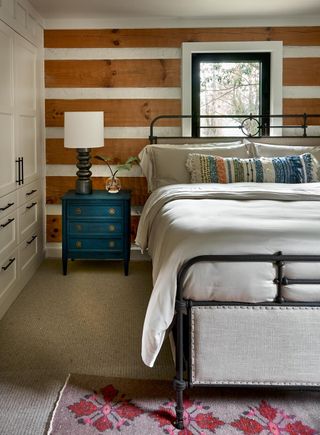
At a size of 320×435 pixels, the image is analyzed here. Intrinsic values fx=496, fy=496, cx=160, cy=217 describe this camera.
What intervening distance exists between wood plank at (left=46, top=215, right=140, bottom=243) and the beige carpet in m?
0.52

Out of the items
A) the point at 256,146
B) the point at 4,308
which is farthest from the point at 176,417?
the point at 256,146

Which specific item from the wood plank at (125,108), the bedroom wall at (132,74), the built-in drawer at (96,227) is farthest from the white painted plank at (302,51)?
the built-in drawer at (96,227)

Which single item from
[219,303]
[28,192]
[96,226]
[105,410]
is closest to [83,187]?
[96,226]

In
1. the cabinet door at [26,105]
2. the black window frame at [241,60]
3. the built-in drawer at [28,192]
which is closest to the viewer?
the cabinet door at [26,105]

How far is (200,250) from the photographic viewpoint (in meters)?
1.92

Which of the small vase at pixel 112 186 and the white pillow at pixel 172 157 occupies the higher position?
the white pillow at pixel 172 157

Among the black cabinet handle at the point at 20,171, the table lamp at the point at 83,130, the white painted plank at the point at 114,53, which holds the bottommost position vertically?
the black cabinet handle at the point at 20,171

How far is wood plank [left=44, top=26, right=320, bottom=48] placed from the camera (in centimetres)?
437

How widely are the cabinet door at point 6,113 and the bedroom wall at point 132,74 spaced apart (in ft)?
3.55

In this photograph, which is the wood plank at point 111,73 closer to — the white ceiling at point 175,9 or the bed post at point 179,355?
the white ceiling at point 175,9

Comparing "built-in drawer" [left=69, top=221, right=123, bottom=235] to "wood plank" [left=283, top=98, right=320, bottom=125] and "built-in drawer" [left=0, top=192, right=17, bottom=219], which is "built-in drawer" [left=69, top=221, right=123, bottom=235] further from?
"wood plank" [left=283, top=98, right=320, bottom=125]

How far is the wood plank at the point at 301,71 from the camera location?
439 cm

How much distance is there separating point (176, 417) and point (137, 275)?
7.40ft

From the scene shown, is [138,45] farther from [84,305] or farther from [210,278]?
[210,278]
